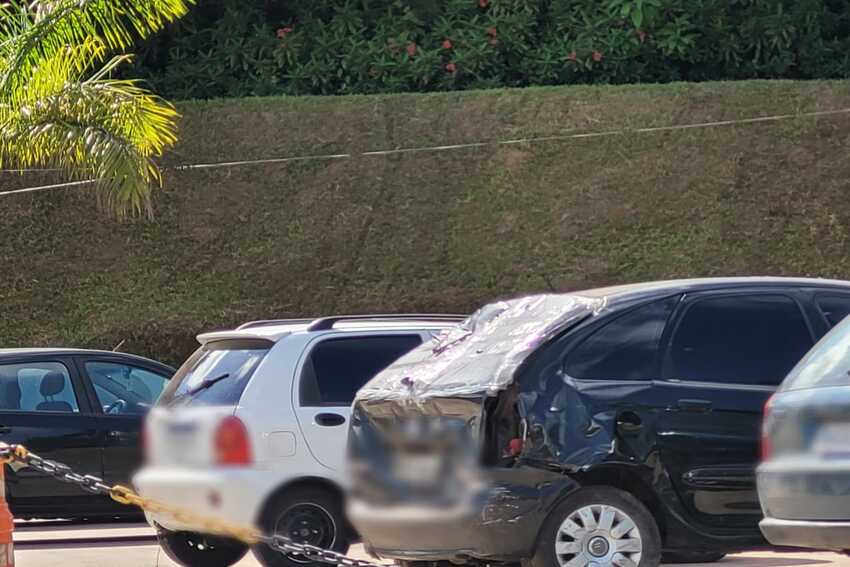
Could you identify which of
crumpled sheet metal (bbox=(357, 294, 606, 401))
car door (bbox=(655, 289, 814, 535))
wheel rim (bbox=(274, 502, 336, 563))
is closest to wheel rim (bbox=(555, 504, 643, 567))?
car door (bbox=(655, 289, 814, 535))

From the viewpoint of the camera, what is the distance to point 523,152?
786 inches

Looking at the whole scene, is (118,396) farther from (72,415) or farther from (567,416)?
(567,416)

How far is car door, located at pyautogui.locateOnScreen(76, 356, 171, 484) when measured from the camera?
1166 centimetres

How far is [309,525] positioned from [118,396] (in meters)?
4.23

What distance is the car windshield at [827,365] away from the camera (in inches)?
229

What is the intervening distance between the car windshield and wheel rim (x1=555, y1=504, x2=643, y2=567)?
3.88 feet

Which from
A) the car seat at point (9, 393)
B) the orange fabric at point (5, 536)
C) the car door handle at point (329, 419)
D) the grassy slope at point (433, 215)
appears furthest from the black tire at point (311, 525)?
the grassy slope at point (433, 215)

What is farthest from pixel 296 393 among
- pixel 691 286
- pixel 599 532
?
pixel 691 286

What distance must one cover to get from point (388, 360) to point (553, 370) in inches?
83.6

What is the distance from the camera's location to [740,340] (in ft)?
24.1

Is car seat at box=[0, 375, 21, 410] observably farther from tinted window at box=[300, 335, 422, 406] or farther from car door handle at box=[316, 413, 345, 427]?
car door handle at box=[316, 413, 345, 427]

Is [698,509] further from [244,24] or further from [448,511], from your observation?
[244,24]

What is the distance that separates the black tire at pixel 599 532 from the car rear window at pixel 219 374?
8.18ft

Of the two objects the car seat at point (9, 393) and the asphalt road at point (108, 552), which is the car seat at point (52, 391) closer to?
the car seat at point (9, 393)
